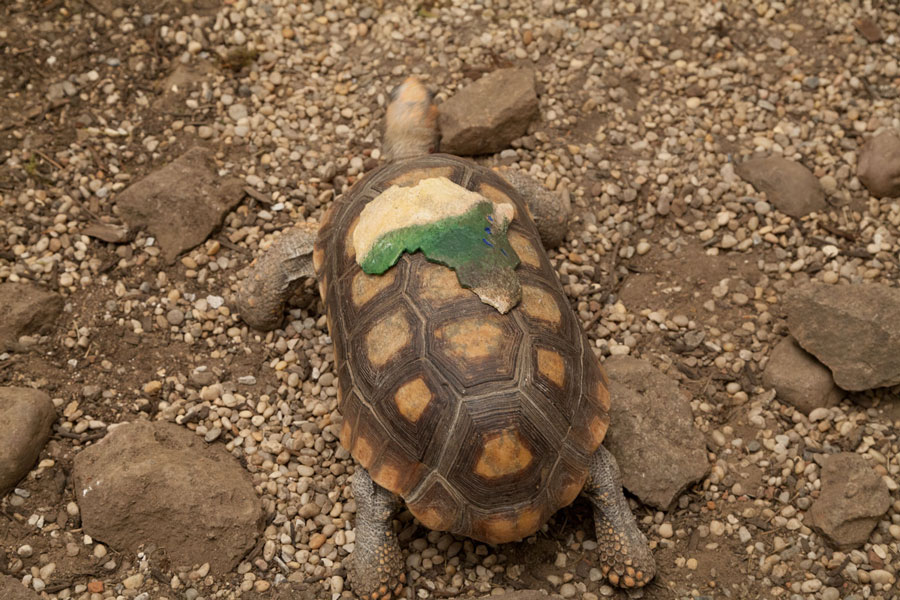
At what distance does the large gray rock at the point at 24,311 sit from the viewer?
13.7ft

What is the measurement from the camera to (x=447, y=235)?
11.6 ft

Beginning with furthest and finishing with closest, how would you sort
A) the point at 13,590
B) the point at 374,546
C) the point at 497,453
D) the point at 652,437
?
the point at 652,437 < the point at 374,546 < the point at 13,590 < the point at 497,453

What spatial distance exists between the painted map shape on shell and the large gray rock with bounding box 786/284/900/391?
1553 millimetres

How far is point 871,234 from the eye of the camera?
4.70m

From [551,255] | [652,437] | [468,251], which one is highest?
[468,251]

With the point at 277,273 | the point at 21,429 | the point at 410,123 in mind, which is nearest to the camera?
the point at 21,429

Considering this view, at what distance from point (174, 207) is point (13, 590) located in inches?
82.7

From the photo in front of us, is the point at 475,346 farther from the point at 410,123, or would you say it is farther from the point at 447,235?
the point at 410,123

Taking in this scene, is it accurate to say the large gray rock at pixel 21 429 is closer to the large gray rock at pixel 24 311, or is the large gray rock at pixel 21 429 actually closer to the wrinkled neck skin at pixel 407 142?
the large gray rock at pixel 24 311

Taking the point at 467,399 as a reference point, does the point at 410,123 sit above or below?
above

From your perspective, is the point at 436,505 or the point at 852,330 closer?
the point at 436,505

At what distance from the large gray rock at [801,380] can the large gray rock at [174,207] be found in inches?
121

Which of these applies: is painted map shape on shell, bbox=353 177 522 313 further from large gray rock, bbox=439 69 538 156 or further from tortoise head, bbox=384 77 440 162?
large gray rock, bbox=439 69 538 156

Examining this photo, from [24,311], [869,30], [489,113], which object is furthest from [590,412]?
[869,30]
